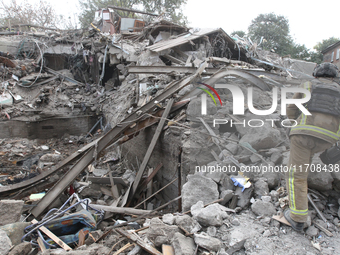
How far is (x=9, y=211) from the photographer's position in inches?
134

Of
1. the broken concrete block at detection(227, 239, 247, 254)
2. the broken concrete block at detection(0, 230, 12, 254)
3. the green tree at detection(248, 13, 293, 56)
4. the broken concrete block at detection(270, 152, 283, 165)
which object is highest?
the green tree at detection(248, 13, 293, 56)

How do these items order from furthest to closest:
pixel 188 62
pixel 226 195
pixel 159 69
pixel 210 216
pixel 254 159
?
pixel 188 62 < pixel 159 69 < pixel 254 159 < pixel 226 195 < pixel 210 216

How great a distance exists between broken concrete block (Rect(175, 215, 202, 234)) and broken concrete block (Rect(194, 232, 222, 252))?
0.19 metres

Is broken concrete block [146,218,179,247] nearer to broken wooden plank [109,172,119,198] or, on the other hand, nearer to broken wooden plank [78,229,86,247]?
broken wooden plank [78,229,86,247]

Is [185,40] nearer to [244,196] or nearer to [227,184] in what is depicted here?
[227,184]

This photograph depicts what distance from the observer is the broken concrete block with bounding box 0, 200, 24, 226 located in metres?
3.33

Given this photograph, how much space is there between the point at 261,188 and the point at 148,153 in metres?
2.49

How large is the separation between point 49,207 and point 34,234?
40.6 inches

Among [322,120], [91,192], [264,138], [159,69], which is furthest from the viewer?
[159,69]

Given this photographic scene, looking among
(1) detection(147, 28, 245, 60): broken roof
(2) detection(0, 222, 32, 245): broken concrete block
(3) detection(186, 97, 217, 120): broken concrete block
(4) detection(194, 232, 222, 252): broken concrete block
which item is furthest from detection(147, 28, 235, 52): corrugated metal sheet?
(4) detection(194, 232, 222, 252): broken concrete block

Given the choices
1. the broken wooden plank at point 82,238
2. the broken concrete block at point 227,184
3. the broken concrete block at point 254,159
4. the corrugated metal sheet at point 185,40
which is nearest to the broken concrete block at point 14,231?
the broken wooden plank at point 82,238

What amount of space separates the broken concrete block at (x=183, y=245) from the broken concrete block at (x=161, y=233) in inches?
4.3

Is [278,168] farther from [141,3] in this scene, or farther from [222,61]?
[141,3]

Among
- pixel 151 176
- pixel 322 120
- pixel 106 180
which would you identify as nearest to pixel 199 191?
pixel 322 120
